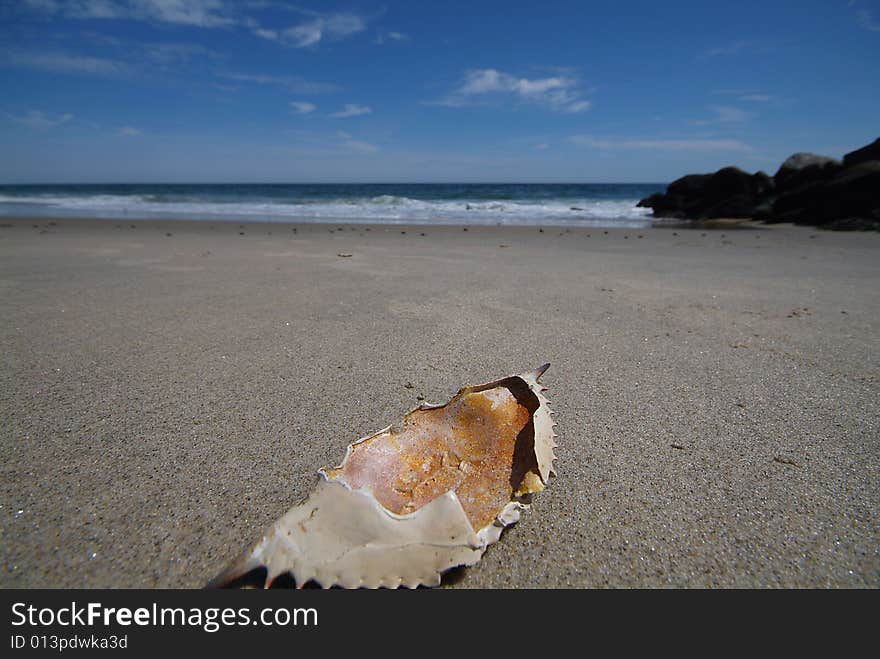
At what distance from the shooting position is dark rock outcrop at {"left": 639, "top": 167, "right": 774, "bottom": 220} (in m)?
17.0

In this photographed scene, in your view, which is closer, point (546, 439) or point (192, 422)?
point (546, 439)

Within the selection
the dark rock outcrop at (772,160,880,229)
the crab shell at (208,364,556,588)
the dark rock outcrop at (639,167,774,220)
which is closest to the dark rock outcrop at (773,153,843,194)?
the dark rock outcrop at (639,167,774,220)

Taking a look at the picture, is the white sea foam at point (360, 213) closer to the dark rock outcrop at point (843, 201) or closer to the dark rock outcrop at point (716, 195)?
the dark rock outcrop at point (716, 195)

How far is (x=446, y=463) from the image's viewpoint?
1.54 metres

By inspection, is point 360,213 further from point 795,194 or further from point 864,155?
point 864,155

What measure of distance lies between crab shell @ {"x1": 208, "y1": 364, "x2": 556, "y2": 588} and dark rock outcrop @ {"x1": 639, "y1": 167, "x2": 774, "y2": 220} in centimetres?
1817

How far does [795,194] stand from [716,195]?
5443 millimetres

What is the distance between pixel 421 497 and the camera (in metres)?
1.38

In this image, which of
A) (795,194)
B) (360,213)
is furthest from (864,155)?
(360,213)

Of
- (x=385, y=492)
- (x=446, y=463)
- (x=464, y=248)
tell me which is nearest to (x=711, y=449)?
(x=446, y=463)
